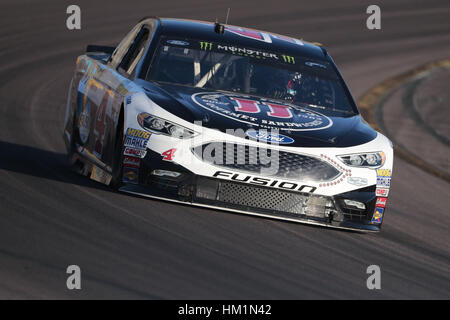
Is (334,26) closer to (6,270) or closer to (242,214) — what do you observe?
(242,214)

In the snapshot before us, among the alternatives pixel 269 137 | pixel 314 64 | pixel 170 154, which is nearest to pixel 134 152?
pixel 170 154

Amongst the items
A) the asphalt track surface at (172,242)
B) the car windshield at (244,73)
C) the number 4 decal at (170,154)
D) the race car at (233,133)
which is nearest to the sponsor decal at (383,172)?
the race car at (233,133)

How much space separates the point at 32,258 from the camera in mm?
5121

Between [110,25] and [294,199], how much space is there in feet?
43.7

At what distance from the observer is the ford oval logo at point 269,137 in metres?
6.75

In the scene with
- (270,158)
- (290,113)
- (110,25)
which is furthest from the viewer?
(110,25)

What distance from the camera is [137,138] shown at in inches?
269

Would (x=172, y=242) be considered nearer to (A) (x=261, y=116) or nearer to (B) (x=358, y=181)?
(A) (x=261, y=116)

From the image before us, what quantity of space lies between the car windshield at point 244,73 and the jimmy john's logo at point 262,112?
28cm

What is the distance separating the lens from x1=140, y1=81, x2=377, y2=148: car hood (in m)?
6.85

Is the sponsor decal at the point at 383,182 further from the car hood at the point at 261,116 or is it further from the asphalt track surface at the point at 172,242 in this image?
the asphalt track surface at the point at 172,242

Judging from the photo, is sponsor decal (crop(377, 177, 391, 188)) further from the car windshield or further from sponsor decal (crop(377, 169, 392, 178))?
the car windshield

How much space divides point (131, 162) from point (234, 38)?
6.51 ft
